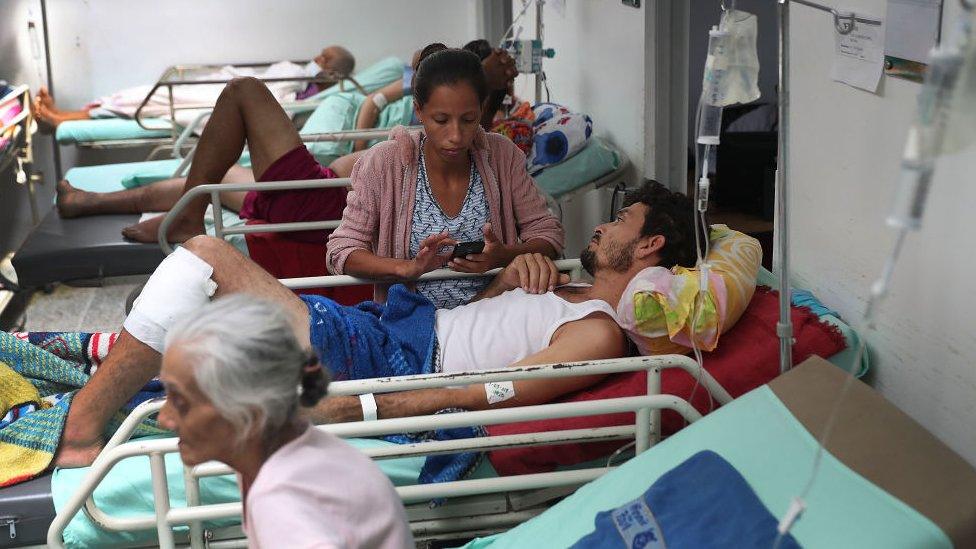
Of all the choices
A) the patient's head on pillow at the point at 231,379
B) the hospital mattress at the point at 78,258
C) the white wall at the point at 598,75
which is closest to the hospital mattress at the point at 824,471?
the patient's head on pillow at the point at 231,379

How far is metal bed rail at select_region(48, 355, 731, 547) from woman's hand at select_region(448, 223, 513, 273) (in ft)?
2.23

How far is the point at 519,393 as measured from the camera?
2.20 m

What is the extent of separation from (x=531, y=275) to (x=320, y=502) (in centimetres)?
135

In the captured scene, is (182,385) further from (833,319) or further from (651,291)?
(833,319)

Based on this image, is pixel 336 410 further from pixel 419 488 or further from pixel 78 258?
pixel 78 258

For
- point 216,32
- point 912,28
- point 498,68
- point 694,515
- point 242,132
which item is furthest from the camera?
point 216,32

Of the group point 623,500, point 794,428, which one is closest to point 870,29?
point 794,428

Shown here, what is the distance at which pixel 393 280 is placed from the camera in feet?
8.75

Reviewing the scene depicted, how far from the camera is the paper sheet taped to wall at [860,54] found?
2.07 m

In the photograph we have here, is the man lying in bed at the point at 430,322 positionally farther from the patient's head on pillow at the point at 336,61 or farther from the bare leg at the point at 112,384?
the patient's head on pillow at the point at 336,61

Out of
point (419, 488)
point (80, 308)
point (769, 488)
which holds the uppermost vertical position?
point (769, 488)

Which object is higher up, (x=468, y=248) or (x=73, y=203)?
(x=468, y=248)

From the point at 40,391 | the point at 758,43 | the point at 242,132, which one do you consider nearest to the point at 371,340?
the point at 40,391

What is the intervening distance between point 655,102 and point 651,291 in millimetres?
1508
